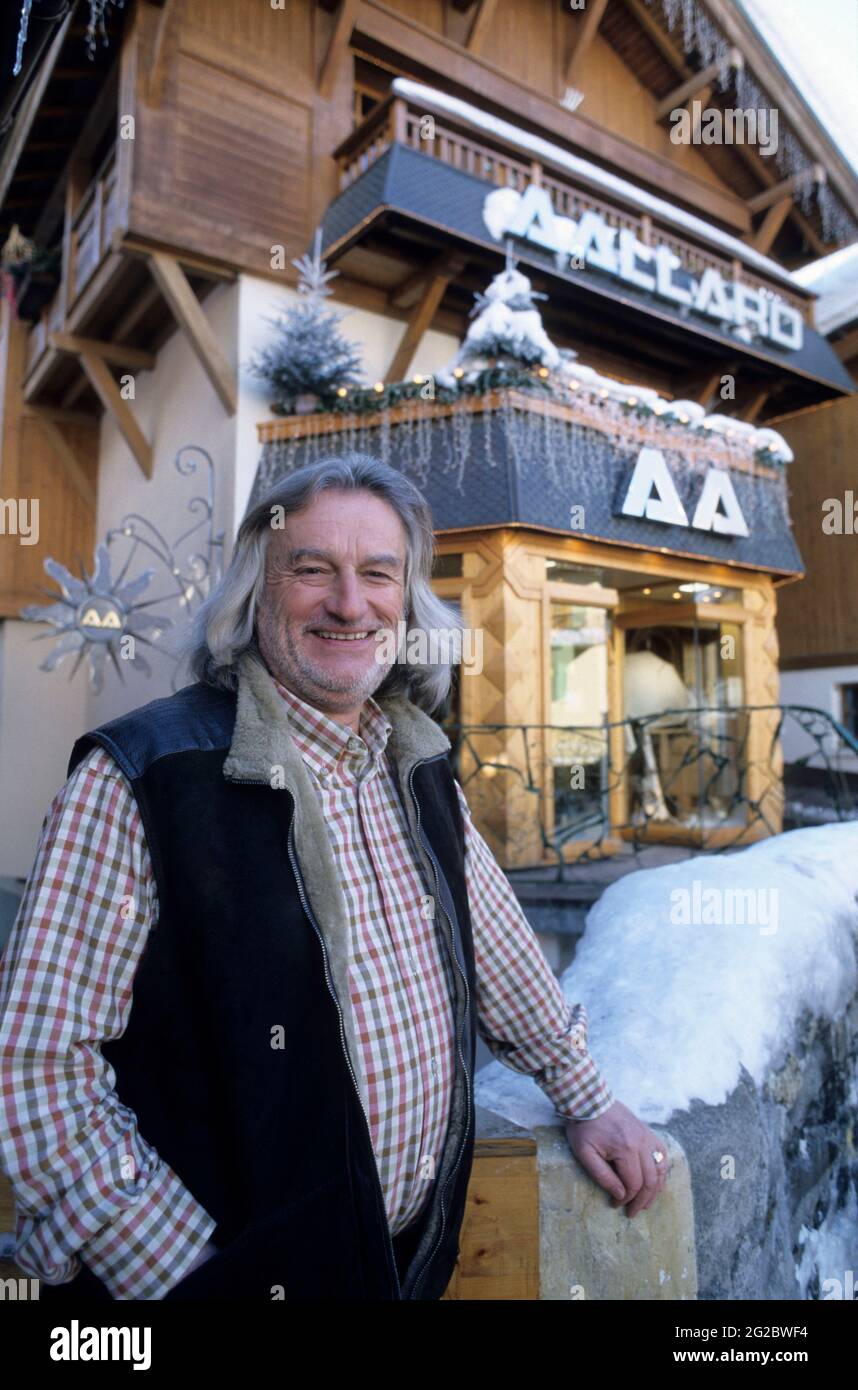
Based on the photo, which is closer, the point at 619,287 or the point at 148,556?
the point at 619,287

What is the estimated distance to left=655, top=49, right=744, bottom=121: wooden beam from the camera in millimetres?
9664

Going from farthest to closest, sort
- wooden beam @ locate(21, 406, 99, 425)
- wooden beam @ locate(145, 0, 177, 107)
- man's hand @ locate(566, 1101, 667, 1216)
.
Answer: wooden beam @ locate(21, 406, 99, 425)
wooden beam @ locate(145, 0, 177, 107)
man's hand @ locate(566, 1101, 667, 1216)

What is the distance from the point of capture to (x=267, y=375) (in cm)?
712

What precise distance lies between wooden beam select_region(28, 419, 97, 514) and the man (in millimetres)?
10884

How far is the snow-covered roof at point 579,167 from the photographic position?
700 cm

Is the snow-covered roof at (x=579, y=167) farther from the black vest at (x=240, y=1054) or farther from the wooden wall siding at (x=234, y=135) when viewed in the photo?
the black vest at (x=240, y=1054)

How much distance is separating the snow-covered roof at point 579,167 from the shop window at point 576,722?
400 centimetres

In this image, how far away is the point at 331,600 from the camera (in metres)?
1.43

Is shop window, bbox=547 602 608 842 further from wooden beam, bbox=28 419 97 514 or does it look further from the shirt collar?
wooden beam, bbox=28 419 97 514

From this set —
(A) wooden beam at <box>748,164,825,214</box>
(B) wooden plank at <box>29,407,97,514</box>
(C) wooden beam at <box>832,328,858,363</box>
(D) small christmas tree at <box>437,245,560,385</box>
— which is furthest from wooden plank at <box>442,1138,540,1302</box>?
(C) wooden beam at <box>832,328,858,363</box>

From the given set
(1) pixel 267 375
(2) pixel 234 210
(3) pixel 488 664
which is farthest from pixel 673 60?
(3) pixel 488 664

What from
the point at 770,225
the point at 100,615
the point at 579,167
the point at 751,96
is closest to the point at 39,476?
the point at 100,615
